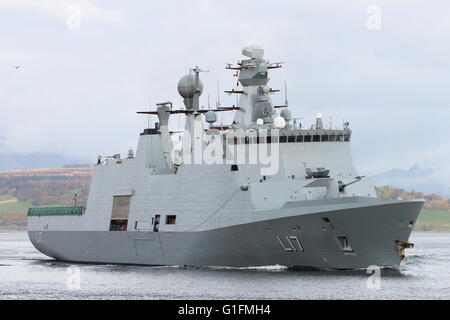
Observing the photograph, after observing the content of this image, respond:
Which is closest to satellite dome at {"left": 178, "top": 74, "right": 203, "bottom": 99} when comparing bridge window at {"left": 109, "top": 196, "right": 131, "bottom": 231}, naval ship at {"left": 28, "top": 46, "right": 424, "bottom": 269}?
naval ship at {"left": 28, "top": 46, "right": 424, "bottom": 269}

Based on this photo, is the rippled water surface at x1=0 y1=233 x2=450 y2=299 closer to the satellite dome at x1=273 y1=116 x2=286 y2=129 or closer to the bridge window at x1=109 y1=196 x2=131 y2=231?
the bridge window at x1=109 y1=196 x2=131 y2=231

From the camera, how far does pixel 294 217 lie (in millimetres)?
37375

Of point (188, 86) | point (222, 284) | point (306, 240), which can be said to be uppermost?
point (188, 86)

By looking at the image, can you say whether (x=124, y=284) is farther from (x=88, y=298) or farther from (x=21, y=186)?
(x=21, y=186)

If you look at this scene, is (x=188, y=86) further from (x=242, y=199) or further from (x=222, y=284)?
(x=222, y=284)

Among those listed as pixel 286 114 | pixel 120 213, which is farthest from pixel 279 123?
pixel 120 213

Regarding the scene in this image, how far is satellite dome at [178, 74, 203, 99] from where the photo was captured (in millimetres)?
46750

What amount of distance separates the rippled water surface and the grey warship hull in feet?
1.59

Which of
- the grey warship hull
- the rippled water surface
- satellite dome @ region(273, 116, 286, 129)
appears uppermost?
satellite dome @ region(273, 116, 286, 129)

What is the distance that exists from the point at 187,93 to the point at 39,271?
11.0 metres

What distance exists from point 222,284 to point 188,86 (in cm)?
1367

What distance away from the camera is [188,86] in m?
46.8
